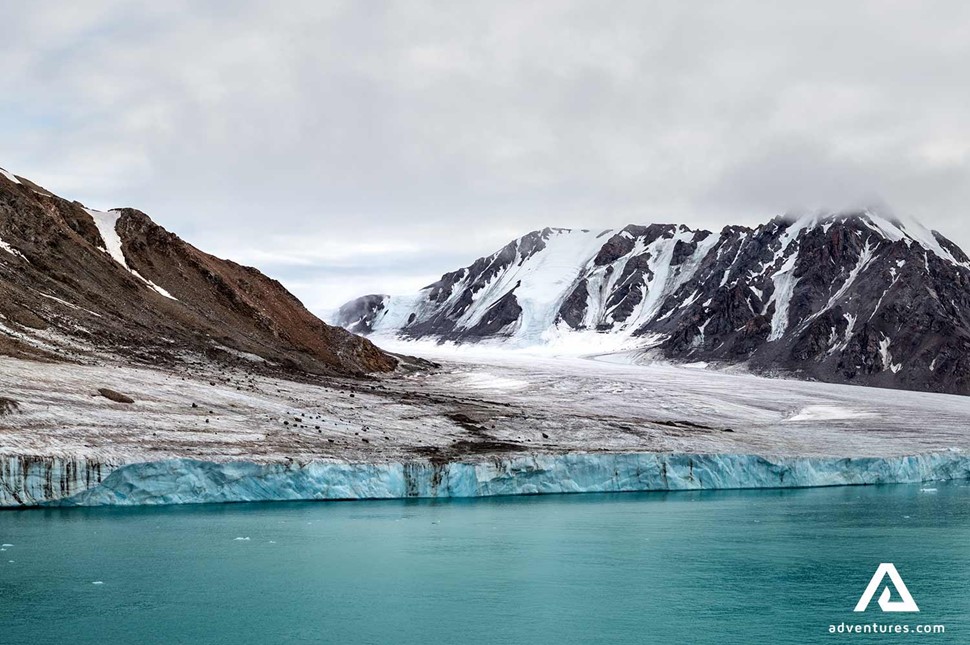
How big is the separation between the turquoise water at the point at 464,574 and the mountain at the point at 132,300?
1092 inches

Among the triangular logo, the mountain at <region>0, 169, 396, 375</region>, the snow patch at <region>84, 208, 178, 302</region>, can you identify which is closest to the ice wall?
the mountain at <region>0, 169, 396, 375</region>

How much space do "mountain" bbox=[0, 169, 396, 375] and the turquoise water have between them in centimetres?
2773

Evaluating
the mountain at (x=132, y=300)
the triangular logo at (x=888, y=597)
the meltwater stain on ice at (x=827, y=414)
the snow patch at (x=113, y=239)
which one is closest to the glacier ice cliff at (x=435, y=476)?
the mountain at (x=132, y=300)

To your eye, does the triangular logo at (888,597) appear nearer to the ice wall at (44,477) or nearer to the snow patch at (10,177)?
the ice wall at (44,477)

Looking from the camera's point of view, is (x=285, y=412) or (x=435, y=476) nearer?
(x=435, y=476)

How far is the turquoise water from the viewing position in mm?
25188

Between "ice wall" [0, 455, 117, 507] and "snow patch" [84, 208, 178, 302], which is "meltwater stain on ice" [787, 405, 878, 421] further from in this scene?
"ice wall" [0, 455, 117, 507]

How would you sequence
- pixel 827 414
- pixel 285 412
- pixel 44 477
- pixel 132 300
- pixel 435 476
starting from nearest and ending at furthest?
pixel 44 477
pixel 435 476
pixel 285 412
pixel 132 300
pixel 827 414

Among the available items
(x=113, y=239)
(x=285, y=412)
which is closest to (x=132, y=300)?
(x=113, y=239)

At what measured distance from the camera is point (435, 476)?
52.5 meters

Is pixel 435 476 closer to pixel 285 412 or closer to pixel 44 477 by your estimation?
pixel 285 412

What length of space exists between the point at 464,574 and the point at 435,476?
2087 cm

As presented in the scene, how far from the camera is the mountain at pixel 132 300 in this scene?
68188mm

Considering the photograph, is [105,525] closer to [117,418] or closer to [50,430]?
[50,430]
